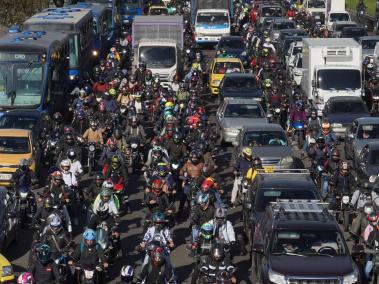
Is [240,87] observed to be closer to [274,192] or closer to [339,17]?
[274,192]

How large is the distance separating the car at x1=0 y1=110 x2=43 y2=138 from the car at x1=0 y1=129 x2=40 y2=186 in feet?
7.18

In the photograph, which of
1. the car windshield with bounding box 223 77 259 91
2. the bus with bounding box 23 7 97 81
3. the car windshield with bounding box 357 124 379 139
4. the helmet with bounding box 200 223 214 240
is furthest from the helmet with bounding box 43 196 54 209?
the bus with bounding box 23 7 97 81

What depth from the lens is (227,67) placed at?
4481 centimetres

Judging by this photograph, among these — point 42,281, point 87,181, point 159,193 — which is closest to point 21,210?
point 159,193

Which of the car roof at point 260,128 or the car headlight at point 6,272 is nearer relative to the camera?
the car headlight at point 6,272

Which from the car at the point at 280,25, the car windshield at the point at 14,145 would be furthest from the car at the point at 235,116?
the car at the point at 280,25

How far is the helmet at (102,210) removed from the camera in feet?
68.7

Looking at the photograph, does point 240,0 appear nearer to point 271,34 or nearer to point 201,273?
point 271,34

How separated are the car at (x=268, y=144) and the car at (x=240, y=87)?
29.5 ft

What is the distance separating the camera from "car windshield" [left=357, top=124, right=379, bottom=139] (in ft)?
102

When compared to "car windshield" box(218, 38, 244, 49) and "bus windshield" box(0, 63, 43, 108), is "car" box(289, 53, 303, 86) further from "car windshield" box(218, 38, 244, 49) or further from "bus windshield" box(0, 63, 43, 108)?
"bus windshield" box(0, 63, 43, 108)

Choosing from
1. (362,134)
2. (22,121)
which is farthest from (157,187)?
(22,121)

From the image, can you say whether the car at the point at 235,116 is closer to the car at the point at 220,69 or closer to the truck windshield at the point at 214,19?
the car at the point at 220,69

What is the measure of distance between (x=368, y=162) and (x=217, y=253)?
33.5ft
